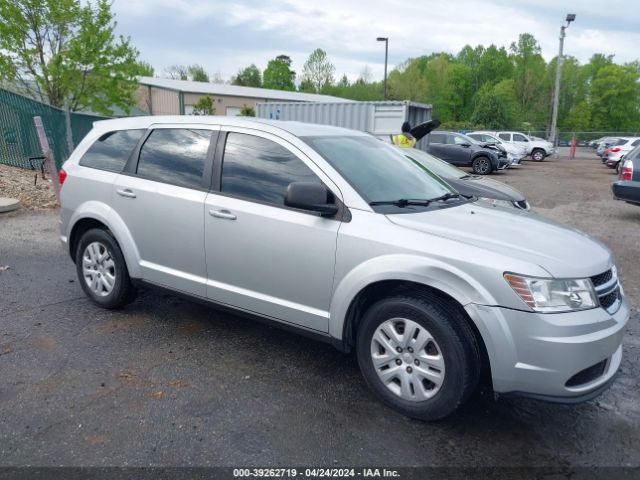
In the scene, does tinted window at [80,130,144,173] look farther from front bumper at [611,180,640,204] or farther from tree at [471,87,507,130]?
tree at [471,87,507,130]

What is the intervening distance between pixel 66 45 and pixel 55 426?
17.1 metres

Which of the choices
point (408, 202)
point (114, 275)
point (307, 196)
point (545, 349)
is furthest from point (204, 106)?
point (545, 349)

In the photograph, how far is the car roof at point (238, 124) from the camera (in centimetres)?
392

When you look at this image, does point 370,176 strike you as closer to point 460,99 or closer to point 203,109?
point 203,109

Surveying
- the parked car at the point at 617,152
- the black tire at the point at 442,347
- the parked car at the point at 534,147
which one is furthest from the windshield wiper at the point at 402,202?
the parked car at the point at 534,147

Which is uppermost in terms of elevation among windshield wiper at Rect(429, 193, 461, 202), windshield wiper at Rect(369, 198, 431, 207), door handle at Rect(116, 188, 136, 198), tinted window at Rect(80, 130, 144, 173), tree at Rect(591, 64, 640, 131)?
tree at Rect(591, 64, 640, 131)

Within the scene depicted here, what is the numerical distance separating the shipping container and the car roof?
11.6m

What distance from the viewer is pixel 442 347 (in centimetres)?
297

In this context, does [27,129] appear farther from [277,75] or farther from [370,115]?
[277,75]

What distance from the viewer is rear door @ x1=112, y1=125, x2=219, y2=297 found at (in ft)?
13.1

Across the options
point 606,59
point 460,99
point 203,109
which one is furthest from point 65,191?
point 606,59

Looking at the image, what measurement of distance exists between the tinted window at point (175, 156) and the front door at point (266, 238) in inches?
9.0

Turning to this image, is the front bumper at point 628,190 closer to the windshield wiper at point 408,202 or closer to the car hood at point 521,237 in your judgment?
the car hood at point 521,237

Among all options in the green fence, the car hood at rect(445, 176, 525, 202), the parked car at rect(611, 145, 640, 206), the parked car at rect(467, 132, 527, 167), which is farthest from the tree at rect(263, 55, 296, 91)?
the car hood at rect(445, 176, 525, 202)
